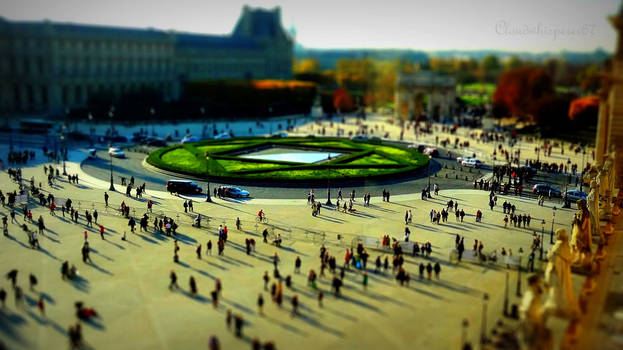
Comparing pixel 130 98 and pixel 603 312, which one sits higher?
pixel 130 98

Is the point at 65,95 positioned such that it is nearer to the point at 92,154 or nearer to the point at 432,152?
the point at 92,154

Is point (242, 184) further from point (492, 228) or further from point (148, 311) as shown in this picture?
point (148, 311)

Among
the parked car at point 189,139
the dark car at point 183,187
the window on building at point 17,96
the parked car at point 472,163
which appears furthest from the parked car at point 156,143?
the parked car at point 472,163

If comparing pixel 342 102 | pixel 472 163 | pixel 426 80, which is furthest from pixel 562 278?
pixel 342 102

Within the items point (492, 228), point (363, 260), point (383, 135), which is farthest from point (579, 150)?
point (363, 260)

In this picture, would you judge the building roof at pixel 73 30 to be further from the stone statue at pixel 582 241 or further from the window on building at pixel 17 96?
the stone statue at pixel 582 241

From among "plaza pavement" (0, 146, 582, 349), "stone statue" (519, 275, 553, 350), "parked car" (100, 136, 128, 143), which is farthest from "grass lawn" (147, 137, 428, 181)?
"stone statue" (519, 275, 553, 350)

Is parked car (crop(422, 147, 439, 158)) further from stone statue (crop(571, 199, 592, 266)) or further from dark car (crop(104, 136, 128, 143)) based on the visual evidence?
dark car (crop(104, 136, 128, 143))
